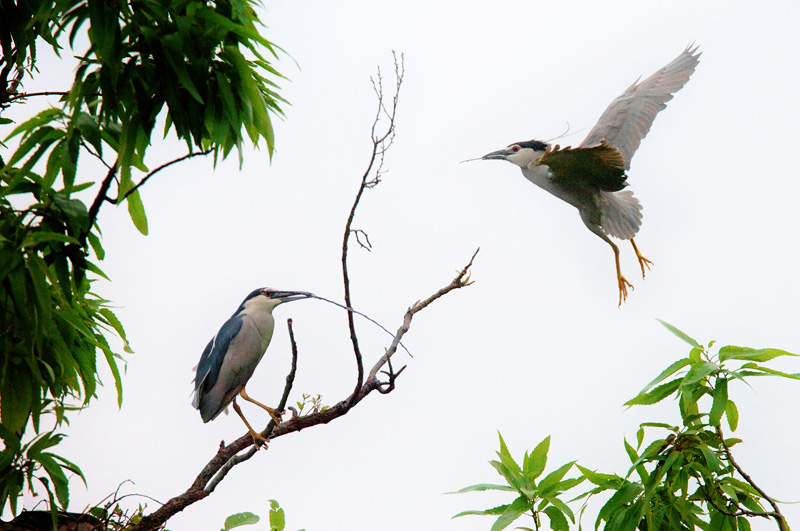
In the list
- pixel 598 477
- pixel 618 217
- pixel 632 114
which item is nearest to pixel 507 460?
pixel 598 477

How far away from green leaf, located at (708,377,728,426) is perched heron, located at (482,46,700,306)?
2.31 ft

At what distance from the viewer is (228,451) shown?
4.63 ft

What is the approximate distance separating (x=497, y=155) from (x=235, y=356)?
3.05 ft

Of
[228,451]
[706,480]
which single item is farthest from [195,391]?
[706,480]

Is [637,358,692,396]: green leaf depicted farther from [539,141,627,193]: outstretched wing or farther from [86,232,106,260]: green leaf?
[86,232,106,260]: green leaf

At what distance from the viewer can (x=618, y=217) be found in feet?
6.76

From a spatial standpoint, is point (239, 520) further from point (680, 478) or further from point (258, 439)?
point (680, 478)

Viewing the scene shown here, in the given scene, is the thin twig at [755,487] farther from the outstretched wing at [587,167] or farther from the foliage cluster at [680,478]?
the outstretched wing at [587,167]

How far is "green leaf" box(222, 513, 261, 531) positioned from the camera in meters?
1.33

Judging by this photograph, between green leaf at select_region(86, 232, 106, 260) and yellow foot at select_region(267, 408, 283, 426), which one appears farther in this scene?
yellow foot at select_region(267, 408, 283, 426)

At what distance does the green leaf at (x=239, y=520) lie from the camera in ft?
4.36

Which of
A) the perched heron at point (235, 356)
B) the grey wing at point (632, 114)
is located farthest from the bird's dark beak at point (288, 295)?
the grey wing at point (632, 114)

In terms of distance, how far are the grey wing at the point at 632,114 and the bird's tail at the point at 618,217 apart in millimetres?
112

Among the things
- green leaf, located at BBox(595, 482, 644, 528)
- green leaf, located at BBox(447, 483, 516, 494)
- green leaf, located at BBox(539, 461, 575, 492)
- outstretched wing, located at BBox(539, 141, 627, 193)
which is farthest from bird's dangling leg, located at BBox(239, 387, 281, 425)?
outstretched wing, located at BBox(539, 141, 627, 193)
